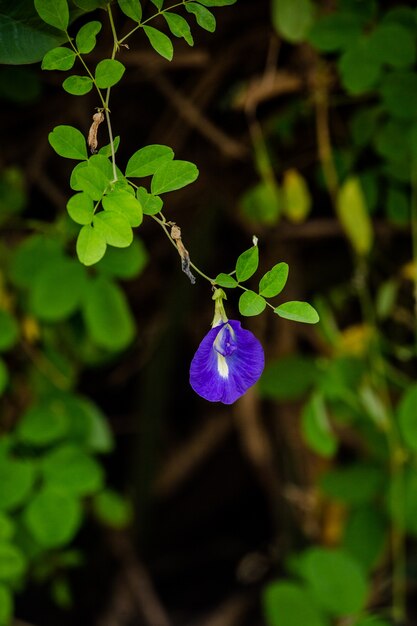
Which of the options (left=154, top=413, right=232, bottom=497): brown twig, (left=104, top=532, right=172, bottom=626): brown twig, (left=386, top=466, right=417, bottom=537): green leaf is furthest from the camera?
(left=154, top=413, right=232, bottom=497): brown twig

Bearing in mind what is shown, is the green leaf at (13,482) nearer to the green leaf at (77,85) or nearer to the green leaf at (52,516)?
the green leaf at (52,516)

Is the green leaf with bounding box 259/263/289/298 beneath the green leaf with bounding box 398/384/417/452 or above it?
above

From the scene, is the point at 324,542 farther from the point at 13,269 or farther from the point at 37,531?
the point at 13,269

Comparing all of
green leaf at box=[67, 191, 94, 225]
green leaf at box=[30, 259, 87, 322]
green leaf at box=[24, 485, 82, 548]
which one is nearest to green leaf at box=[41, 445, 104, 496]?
green leaf at box=[24, 485, 82, 548]

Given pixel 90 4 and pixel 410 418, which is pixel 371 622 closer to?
pixel 410 418

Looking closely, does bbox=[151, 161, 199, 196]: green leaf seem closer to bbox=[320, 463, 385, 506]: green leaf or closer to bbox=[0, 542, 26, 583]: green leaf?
bbox=[0, 542, 26, 583]: green leaf

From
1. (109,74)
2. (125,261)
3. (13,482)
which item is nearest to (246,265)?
(109,74)

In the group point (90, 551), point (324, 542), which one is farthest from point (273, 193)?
point (90, 551)
